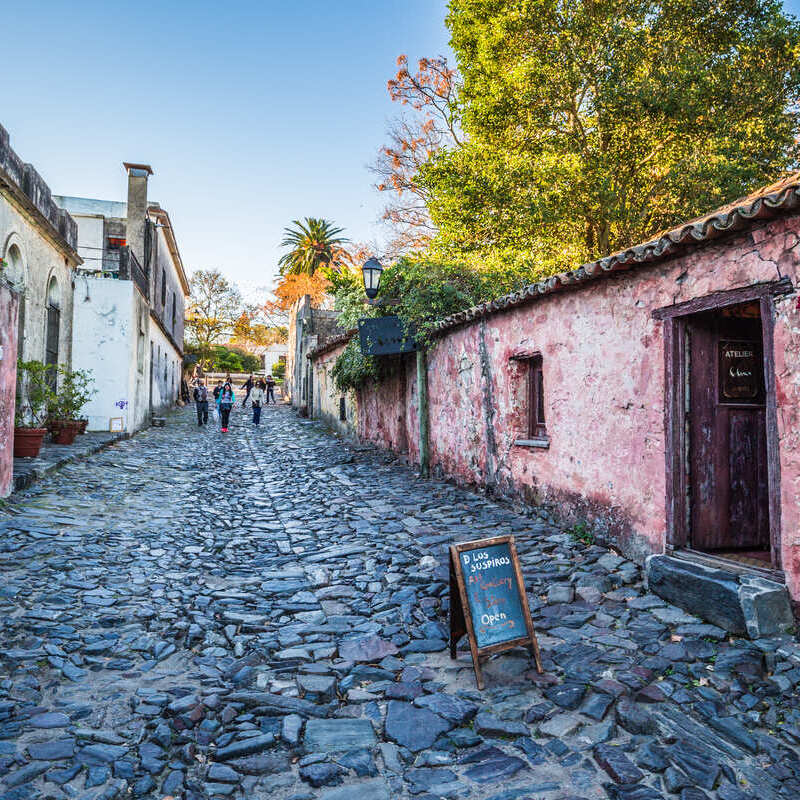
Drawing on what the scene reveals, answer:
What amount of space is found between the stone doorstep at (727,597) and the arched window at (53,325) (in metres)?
12.7

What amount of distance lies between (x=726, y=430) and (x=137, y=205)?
20211 millimetres

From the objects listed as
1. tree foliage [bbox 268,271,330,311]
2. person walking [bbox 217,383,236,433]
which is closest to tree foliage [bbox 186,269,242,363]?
tree foliage [bbox 268,271,330,311]

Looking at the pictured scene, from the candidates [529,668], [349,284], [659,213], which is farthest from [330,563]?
[659,213]

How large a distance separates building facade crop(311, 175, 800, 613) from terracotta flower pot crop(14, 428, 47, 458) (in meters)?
7.70

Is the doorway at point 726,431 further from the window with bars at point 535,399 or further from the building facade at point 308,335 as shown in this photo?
the building facade at point 308,335

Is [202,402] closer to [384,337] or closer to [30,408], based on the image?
[30,408]

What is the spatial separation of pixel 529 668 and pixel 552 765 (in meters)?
0.97

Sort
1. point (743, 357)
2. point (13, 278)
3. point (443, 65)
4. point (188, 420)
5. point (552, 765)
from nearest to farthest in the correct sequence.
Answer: point (552, 765), point (743, 357), point (13, 278), point (443, 65), point (188, 420)

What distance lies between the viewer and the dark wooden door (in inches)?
201

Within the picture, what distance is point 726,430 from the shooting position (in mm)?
5160

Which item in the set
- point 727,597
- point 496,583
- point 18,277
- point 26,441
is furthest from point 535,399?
point 18,277

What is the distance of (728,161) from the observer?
12984mm

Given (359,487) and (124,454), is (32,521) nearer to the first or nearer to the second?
(359,487)

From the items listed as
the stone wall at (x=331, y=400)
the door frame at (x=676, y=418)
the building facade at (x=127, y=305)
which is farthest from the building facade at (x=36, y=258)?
the door frame at (x=676, y=418)
